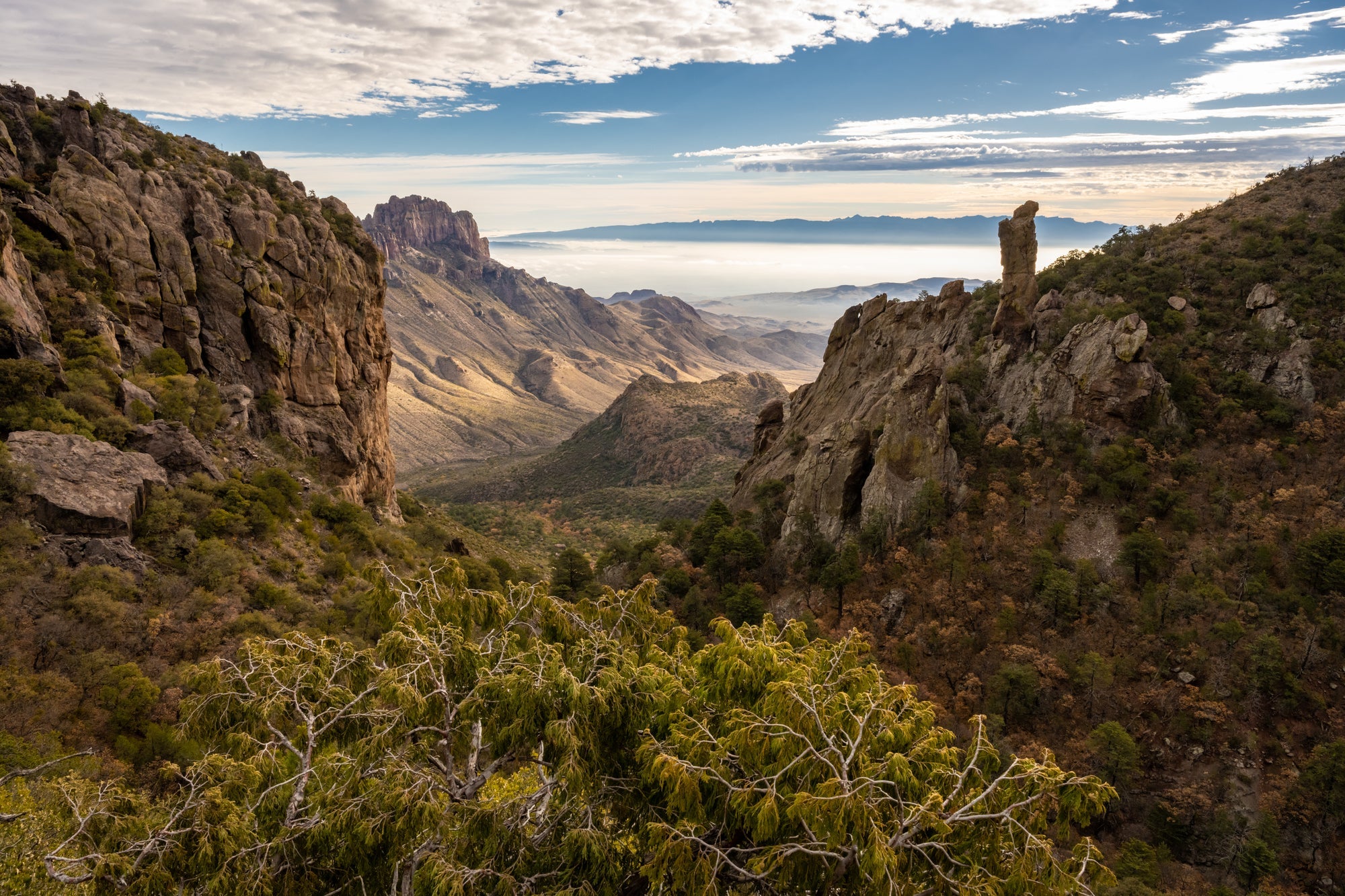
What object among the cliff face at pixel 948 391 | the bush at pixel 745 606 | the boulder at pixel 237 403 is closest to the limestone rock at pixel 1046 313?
the cliff face at pixel 948 391

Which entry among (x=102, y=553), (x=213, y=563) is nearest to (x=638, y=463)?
(x=213, y=563)

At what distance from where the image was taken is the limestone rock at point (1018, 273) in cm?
4288

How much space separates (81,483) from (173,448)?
18.1ft

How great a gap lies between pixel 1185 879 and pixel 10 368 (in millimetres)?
47200

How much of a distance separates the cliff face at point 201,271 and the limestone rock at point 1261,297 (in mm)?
56955

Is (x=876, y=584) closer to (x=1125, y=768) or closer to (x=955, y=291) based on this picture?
(x=1125, y=768)

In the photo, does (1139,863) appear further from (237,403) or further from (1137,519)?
(237,403)

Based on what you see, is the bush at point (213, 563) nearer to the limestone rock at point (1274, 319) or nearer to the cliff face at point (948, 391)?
the cliff face at point (948, 391)

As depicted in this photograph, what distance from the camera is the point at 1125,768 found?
957 inches

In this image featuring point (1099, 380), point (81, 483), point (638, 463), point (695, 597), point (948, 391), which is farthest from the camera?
point (638, 463)

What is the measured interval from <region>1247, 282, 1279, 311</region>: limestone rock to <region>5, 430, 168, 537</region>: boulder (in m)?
56.5

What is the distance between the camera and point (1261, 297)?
122 feet

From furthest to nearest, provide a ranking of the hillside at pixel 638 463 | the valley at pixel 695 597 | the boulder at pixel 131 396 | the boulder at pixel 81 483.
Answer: the hillside at pixel 638 463, the boulder at pixel 131 396, the boulder at pixel 81 483, the valley at pixel 695 597

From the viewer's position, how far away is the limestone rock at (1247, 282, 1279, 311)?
121ft
